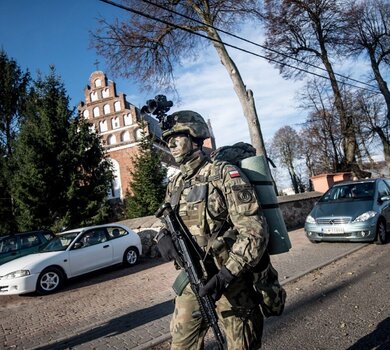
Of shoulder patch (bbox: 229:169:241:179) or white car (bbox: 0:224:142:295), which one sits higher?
shoulder patch (bbox: 229:169:241:179)

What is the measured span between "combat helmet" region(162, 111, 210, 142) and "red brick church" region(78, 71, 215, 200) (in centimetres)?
3375

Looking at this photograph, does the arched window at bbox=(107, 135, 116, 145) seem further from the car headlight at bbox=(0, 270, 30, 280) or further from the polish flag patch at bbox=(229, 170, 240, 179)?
the polish flag patch at bbox=(229, 170, 240, 179)

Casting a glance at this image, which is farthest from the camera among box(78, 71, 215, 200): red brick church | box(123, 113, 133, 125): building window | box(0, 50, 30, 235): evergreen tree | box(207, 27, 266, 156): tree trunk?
box(123, 113, 133, 125): building window

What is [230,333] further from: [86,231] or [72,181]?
[72,181]

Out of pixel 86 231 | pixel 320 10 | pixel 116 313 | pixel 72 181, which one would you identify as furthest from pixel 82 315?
pixel 320 10

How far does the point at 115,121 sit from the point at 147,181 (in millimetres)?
18737

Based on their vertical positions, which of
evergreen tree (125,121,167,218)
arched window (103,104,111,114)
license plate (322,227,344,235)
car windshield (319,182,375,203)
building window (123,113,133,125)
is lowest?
license plate (322,227,344,235)

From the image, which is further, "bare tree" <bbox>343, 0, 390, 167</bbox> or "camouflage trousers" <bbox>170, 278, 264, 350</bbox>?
"bare tree" <bbox>343, 0, 390, 167</bbox>

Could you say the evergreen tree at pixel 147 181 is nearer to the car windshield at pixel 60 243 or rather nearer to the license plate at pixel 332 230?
the car windshield at pixel 60 243

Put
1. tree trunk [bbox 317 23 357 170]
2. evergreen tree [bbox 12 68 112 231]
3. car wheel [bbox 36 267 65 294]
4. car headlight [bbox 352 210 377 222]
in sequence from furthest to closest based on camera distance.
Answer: tree trunk [bbox 317 23 357 170] → evergreen tree [bbox 12 68 112 231] → car headlight [bbox 352 210 377 222] → car wheel [bbox 36 267 65 294]

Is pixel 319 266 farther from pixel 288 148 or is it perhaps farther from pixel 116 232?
pixel 288 148

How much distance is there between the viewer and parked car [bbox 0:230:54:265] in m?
10.0

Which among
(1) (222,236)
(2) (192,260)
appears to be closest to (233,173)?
(1) (222,236)

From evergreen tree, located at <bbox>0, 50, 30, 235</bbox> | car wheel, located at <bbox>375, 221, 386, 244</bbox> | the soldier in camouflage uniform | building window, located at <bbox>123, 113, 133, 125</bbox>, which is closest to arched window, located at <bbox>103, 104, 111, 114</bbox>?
building window, located at <bbox>123, 113, 133, 125</bbox>
